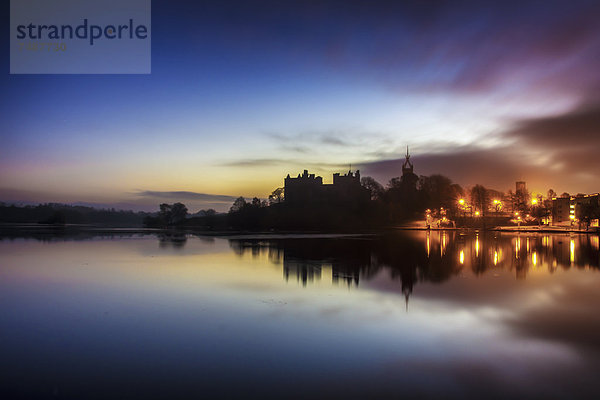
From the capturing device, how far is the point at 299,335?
980 cm

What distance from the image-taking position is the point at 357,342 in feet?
30.7

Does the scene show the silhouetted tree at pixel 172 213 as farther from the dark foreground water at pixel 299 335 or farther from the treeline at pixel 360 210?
the dark foreground water at pixel 299 335

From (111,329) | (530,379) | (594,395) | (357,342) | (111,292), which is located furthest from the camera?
(111,292)

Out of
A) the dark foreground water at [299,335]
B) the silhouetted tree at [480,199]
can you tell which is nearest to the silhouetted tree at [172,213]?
the silhouetted tree at [480,199]

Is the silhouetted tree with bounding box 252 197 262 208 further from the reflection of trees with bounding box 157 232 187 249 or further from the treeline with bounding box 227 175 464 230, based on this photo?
the reflection of trees with bounding box 157 232 187 249

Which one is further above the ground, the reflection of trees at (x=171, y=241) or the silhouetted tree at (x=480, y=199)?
the silhouetted tree at (x=480, y=199)

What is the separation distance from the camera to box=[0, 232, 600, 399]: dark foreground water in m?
6.90

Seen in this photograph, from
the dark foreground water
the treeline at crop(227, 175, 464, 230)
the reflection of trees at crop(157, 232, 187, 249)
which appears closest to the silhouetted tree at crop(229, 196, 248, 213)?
the treeline at crop(227, 175, 464, 230)

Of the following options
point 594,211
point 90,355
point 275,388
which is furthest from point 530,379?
point 594,211

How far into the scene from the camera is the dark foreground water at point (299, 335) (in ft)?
22.6

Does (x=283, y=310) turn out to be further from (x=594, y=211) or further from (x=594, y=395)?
(x=594, y=211)

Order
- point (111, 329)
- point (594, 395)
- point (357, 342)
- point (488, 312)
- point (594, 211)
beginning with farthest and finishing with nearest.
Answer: point (594, 211) → point (488, 312) → point (111, 329) → point (357, 342) → point (594, 395)

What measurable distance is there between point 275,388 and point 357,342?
3.19 metres

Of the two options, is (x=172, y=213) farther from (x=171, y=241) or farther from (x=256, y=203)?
(x=171, y=241)
